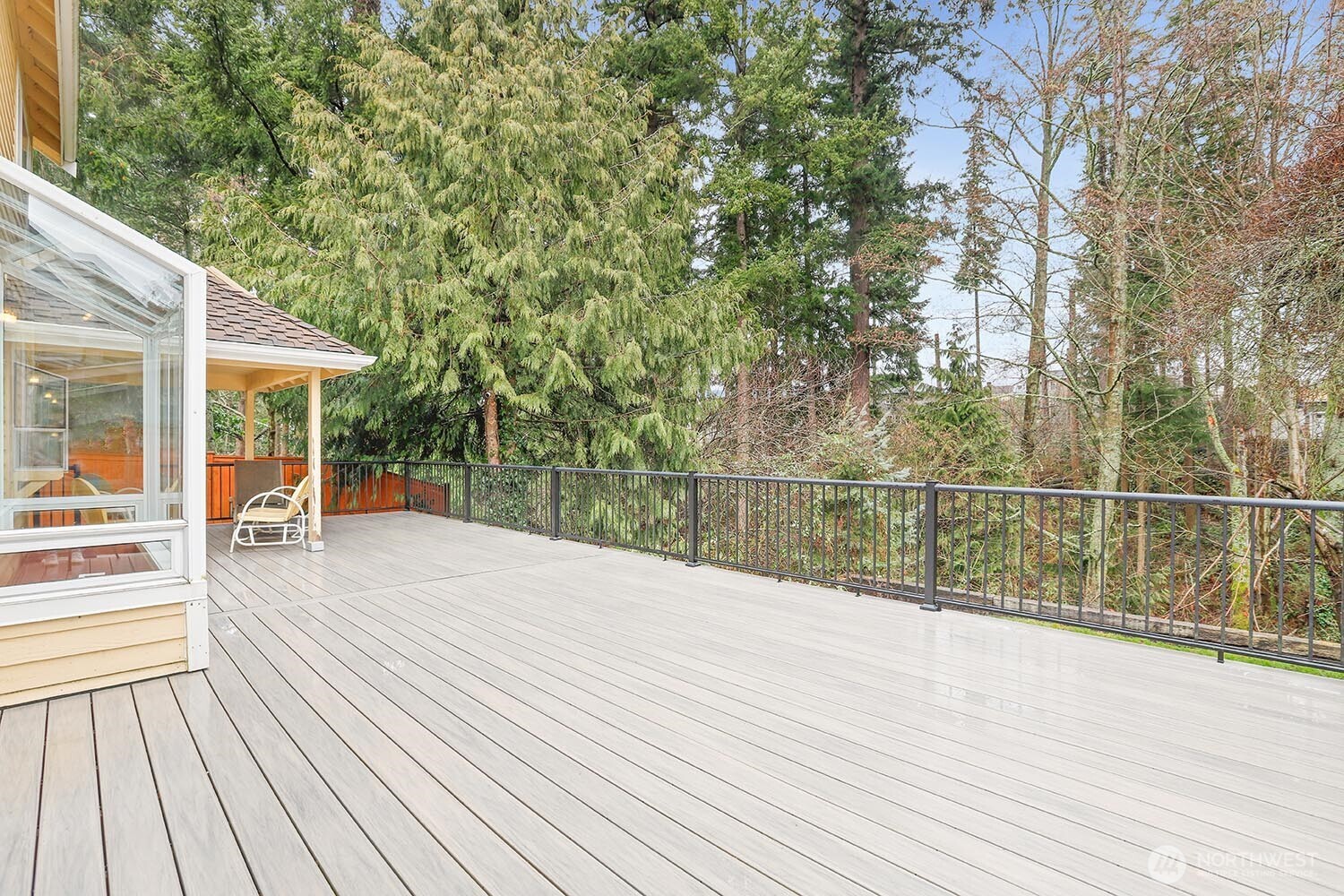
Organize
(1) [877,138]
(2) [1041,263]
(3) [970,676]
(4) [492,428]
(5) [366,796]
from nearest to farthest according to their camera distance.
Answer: (5) [366,796], (3) [970,676], (2) [1041,263], (4) [492,428], (1) [877,138]

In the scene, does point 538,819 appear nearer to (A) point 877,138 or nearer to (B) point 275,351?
(B) point 275,351

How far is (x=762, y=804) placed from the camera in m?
1.96

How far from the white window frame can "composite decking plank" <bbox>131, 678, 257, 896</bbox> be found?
0.63m

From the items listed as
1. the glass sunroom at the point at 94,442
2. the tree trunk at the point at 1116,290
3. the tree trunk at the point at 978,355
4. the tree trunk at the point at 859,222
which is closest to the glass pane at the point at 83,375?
the glass sunroom at the point at 94,442

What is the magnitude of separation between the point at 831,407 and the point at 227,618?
10842mm

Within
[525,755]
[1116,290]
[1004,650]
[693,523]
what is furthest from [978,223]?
[525,755]

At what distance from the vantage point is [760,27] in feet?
43.2

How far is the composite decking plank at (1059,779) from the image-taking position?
1.78m

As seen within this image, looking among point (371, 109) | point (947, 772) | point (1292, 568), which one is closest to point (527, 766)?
point (947, 772)

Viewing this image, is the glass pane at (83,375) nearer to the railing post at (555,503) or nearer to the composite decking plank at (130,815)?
the composite decking plank at (130,815)

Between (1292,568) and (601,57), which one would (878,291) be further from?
(1292,568)

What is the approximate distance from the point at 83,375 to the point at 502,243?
21.0 ft

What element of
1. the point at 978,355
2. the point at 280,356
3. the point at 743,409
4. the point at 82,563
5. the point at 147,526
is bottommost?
the point at 82,563

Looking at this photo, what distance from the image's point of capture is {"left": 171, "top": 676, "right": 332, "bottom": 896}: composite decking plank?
165 centimetres
